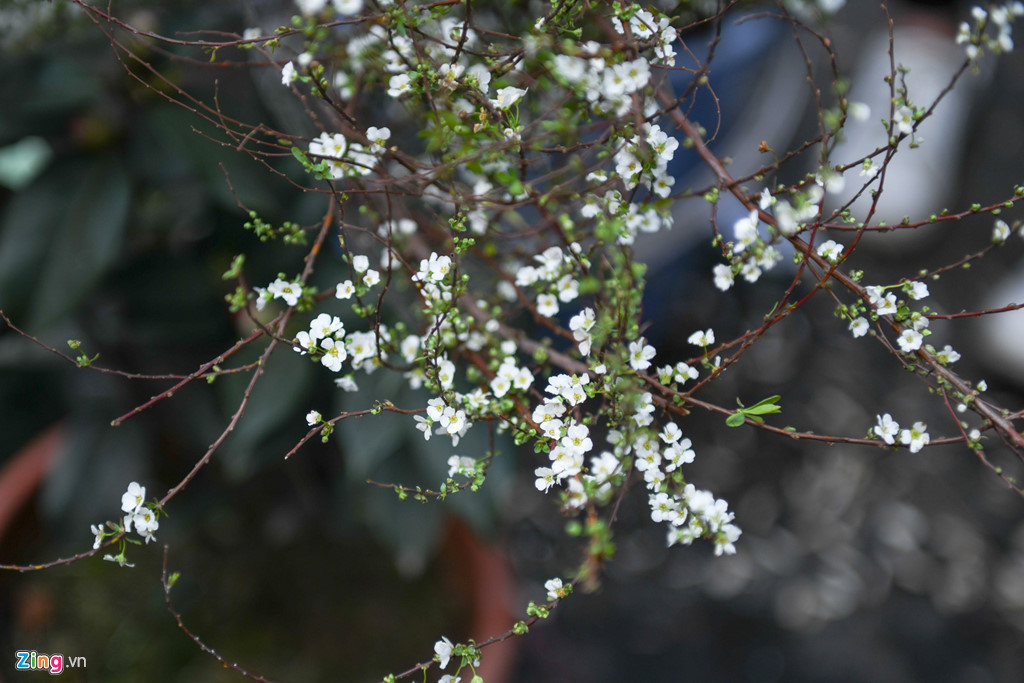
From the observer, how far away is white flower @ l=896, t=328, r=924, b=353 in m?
0.56

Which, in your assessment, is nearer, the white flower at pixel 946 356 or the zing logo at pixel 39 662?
the white flower at pixel 946 356

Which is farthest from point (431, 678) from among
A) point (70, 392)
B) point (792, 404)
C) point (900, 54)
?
point (900, 54)

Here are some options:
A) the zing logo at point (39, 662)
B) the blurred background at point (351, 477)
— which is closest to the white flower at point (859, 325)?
the blurred background at point (351, 477)

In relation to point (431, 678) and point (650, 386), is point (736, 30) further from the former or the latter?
point (431, 678)

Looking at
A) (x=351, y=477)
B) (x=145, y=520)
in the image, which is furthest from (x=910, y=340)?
(x=351, y=477)

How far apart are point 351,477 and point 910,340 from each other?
81 centimetres

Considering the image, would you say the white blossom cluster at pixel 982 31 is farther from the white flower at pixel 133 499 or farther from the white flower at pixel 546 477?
the white flower at pixel 133 499

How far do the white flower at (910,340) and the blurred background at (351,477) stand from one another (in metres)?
0.61

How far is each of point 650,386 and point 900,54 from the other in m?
2.03

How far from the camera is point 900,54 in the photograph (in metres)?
2.14

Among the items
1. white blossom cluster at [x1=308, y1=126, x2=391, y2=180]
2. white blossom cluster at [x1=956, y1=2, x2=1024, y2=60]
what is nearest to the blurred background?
white blossom cluster at [x1=308, y1=126, x2=391, y2=180]

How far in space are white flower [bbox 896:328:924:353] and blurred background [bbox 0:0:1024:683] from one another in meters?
0.61

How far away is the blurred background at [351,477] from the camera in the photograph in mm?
1059

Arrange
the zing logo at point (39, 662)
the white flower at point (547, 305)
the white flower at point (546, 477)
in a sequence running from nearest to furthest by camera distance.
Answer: the white flower at point (546, 477) → the white flower at point (547, 305) → the zing logo at point (39, 662)
